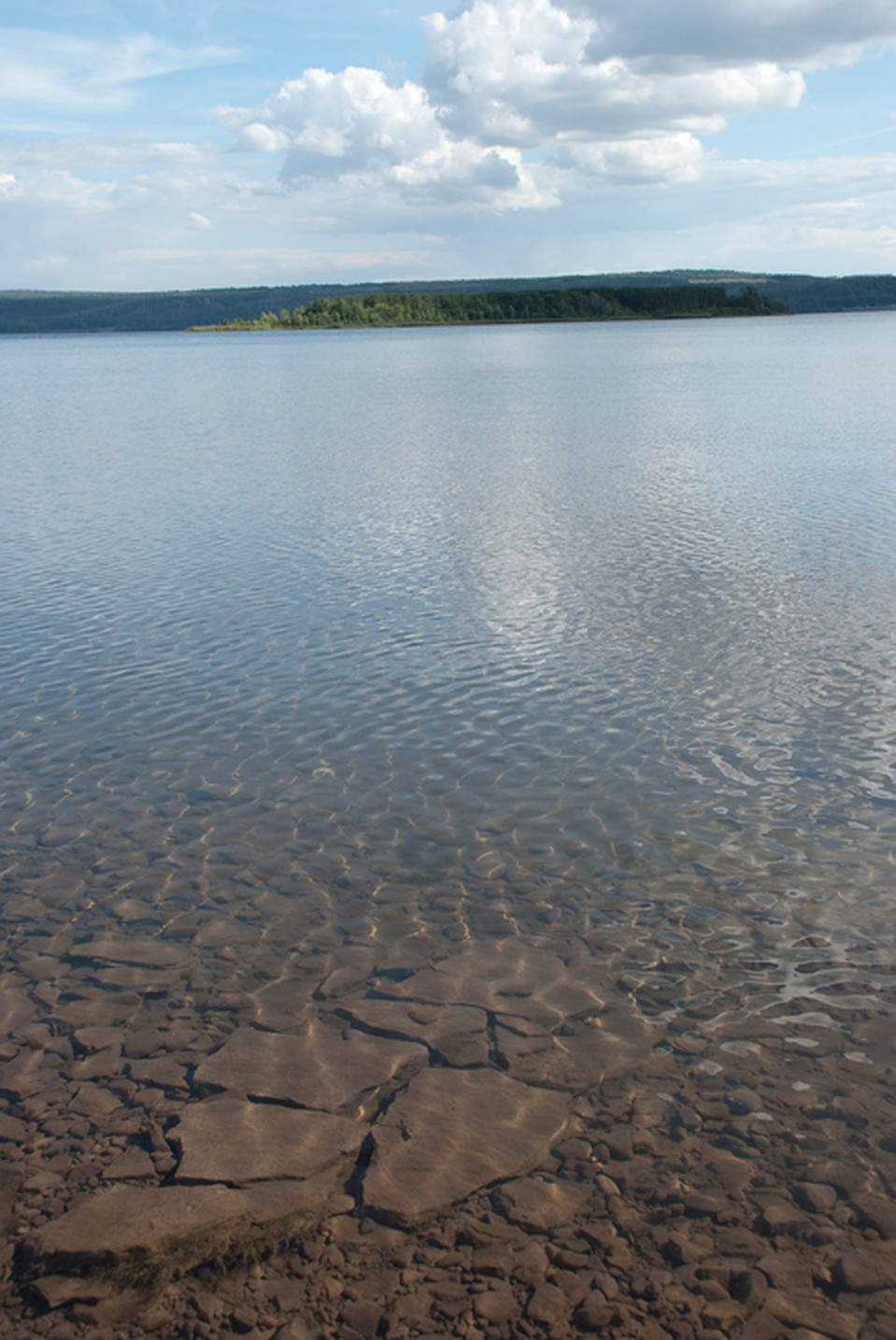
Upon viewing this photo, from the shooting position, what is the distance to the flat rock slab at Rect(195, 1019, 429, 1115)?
5.95 metres

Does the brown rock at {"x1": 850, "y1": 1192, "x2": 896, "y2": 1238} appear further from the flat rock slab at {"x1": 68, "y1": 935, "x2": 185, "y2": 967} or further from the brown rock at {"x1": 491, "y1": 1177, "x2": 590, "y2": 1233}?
the flat rock slab at {"x1": 68, "y1": 935, "x2": 185, "y2": 967}

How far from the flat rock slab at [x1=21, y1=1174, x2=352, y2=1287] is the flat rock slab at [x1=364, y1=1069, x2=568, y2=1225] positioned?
261mm

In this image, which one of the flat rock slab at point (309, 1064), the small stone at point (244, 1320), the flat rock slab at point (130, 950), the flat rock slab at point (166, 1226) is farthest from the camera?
the flat rock slab at point (130, 950)

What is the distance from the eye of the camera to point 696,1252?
4.86 m

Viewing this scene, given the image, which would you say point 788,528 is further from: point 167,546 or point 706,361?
point 706,361

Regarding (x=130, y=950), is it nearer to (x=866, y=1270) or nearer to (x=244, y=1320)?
(x=244, y=1320)

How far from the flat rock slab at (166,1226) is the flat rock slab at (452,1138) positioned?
261 mm

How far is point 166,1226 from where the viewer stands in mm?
4984

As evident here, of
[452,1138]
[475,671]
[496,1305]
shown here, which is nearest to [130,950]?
[452,1138]

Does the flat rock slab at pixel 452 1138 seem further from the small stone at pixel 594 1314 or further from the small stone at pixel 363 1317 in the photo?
the small stone at pixel 594 1314

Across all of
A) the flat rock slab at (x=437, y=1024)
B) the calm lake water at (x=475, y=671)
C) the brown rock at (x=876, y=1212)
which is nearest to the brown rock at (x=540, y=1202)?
the flat rock slab at (x=437, y=1024)

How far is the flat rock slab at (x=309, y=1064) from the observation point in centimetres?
595

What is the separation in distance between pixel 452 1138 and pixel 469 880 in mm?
2803

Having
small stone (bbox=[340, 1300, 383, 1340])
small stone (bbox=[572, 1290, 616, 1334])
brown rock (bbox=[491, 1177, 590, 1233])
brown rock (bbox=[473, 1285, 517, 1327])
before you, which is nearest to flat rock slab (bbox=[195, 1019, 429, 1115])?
brown rock (bbox=[491, 1177, 590, 1233])
